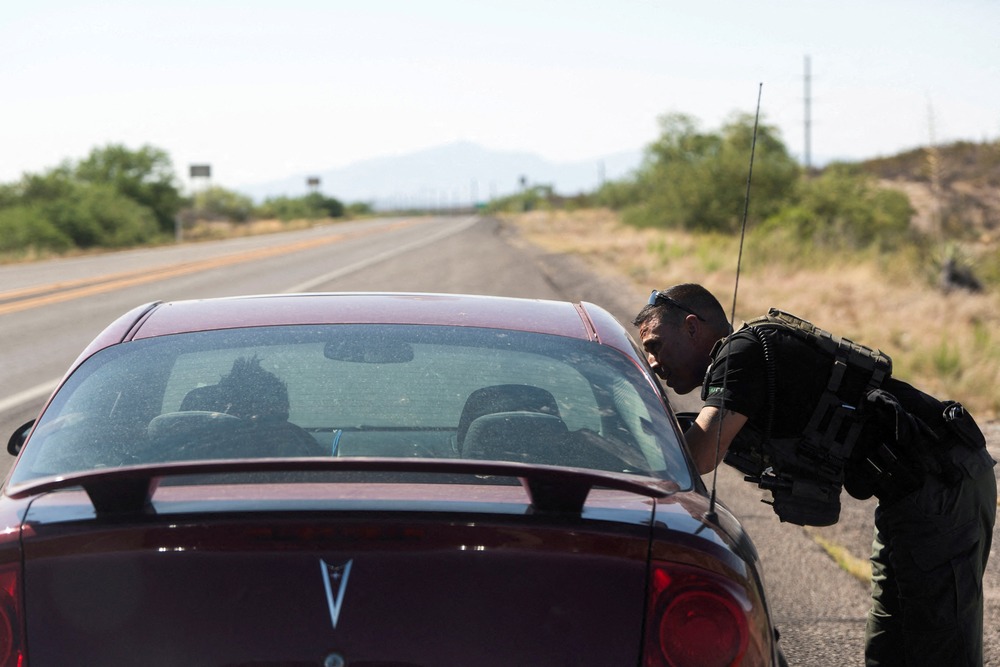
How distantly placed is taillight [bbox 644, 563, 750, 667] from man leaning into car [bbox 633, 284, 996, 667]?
1.10 m

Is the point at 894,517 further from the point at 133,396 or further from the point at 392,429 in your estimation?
the point at 133,396

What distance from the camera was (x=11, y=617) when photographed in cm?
205

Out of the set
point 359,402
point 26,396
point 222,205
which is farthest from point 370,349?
point 222,205

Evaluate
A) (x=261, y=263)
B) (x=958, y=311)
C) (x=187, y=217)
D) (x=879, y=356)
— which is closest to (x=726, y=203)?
(x=261, y=263)

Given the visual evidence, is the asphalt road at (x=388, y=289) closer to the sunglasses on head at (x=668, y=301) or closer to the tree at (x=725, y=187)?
the sunglasses on head at (x=668, y=301)

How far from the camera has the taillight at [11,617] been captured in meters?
2.03

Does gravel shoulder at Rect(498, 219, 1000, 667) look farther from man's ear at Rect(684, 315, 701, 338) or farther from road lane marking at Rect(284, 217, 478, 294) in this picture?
road lane marking at Rect(284, 217, 478, 294)

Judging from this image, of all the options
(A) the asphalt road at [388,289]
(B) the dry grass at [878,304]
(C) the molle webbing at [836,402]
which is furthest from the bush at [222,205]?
(C) the molle webbing at [836,402]

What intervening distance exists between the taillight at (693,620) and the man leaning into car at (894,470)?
110 cm

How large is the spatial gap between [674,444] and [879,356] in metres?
0.88

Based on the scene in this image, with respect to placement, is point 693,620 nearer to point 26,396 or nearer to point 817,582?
point 817,582

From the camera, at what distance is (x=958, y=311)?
15.8 metres

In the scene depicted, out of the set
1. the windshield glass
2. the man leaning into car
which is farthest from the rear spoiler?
the man leaning into car

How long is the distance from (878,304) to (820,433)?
45.2 ft
